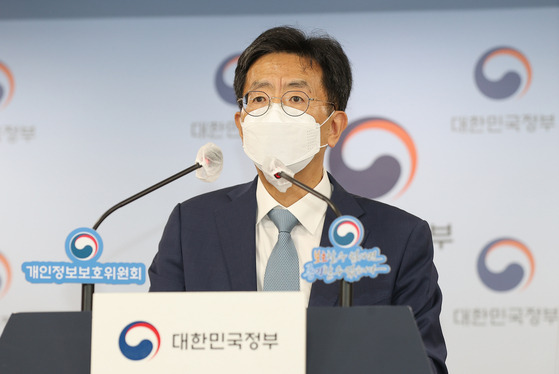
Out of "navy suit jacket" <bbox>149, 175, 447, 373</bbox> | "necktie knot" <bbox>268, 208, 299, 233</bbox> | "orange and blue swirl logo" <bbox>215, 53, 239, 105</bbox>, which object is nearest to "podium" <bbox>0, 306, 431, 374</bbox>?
"navy suit jacket" <bbox>149, 175, 447, 373</bbox>

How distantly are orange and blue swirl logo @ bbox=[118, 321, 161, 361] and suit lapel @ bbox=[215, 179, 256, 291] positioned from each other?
714 millimetres

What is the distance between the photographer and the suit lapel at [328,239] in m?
1.62

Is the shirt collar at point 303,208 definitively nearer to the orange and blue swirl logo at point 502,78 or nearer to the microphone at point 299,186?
the microphone at point 299,186

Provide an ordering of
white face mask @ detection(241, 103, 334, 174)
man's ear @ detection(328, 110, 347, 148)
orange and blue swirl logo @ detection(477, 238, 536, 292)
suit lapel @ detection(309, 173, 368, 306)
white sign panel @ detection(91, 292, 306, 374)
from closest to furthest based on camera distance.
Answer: white sign panel @ detection(91, 292, 306, 374), suit lapel @ detection(309, 173, 368, 306), white face mask @ detection(241, 103, 334, 174), man's ear @ detection(328, 110, 347, 148), orange and blue swirl logo @ detection(477, 238, 536, 292)

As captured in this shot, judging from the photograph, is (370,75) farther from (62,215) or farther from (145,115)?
(62,215)

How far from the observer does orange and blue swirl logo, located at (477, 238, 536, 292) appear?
2730mm

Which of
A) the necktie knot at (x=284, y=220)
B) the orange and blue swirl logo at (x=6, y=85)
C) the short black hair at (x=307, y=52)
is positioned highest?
the orange and blue swirl logo at (x=6, y=85)

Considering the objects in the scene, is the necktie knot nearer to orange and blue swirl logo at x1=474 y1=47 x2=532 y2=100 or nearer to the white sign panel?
the white sign panel

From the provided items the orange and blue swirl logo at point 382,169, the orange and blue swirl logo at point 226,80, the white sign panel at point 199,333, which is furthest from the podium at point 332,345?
the orange and blue swirl logo at point 226,80

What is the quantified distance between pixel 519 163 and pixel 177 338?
85.3 inches

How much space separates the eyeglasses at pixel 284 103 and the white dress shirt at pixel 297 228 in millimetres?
231

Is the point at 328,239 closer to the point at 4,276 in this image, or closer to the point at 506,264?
the point at 506,264

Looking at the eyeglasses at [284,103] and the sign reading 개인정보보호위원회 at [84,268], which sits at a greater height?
the eyeglasses at [284,103]

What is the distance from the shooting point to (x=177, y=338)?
3.11 feet
